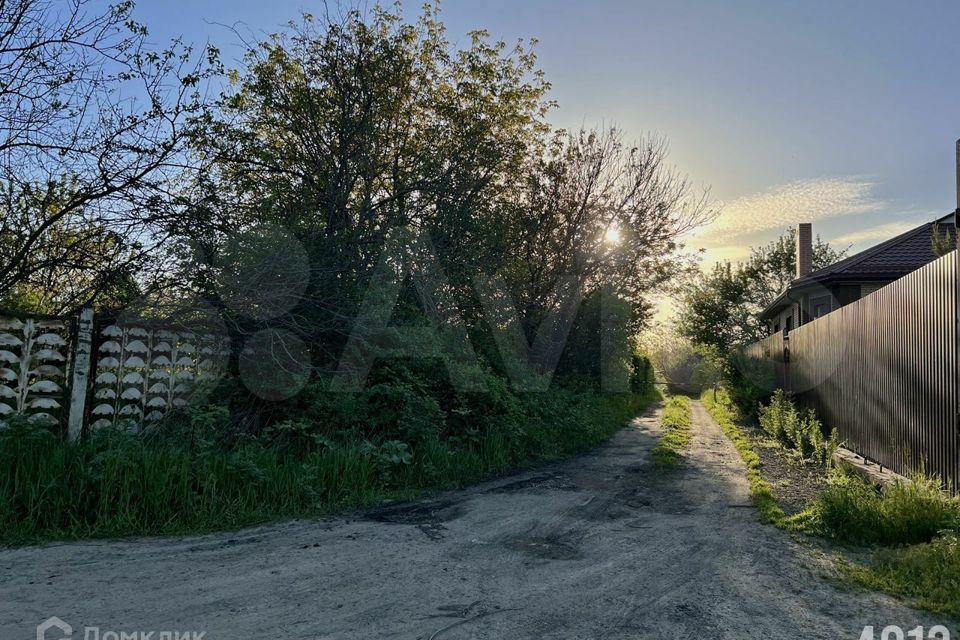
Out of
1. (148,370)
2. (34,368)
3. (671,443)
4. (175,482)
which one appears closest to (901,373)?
(671,443)

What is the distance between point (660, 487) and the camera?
24.8 feet

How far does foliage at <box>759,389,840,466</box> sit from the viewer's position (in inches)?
359

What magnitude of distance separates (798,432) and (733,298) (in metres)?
26.5

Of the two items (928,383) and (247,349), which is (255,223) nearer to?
(247,349)

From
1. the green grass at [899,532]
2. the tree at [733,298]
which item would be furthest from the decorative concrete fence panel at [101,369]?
the tree at [733,298]

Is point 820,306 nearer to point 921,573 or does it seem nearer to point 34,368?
point 921,573

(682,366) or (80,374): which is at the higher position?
(682,366)

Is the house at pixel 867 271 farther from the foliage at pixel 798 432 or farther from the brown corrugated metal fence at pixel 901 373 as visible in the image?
the brown corrugated metal fence at pixel 901 373

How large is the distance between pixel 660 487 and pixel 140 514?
19.6ft

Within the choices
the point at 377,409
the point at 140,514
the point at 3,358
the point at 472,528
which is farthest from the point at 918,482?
the point at 3,358

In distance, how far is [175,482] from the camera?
515 cm

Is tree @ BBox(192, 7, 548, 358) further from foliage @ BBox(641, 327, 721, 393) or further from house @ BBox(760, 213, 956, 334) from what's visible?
foliage @ BBox(641, 327, 721, 393)

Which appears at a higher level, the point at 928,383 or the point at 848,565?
the point at 928,383

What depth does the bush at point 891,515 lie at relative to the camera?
4574mm
